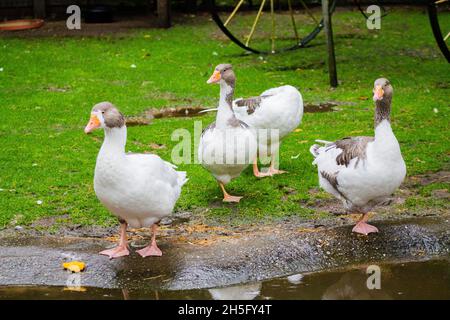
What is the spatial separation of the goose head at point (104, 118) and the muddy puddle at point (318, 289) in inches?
45.5

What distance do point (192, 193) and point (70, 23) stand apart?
9.00 m

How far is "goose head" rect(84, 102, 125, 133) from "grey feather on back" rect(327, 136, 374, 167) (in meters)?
1.81

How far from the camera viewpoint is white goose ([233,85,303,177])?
7.79m

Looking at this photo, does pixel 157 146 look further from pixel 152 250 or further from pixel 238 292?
pixel 238 292

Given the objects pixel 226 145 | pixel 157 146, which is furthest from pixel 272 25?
pixel 226 145

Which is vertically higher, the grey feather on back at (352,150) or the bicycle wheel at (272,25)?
the grey feather on back at (352,150)

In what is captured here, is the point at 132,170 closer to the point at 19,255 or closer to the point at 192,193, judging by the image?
the point at 19,255

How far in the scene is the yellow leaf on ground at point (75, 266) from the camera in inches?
227

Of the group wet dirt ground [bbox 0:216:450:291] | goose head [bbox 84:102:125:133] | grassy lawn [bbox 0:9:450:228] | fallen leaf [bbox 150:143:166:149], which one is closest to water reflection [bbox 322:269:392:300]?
wet dirt ground [bbox 0:216:450:291]

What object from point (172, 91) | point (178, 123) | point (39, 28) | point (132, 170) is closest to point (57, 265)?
point (132, 170)

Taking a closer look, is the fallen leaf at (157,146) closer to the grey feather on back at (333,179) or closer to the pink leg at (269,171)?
the pink leg at (269,171)

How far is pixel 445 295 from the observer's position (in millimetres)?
5590

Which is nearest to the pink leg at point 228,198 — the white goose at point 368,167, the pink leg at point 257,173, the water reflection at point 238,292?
the pink leg at point 257,173

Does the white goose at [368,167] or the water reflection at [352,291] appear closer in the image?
the water reflection at [352,291]
